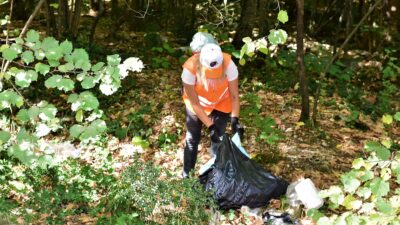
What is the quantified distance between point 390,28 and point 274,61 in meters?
3.22

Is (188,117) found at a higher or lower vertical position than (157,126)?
higher

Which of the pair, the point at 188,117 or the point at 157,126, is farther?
the point at 157,126

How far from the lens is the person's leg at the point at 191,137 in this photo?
434 cm

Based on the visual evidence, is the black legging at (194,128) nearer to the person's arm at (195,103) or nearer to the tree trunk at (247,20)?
the person's arm at (195,103)

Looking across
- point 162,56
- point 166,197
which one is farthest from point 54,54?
point 162,56

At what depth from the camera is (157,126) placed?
249 inches

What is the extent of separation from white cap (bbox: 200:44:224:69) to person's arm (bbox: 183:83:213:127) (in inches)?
11.0

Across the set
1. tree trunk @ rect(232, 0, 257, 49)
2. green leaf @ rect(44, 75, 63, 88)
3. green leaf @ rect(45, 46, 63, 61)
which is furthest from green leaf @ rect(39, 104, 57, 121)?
tree trunk @ rect(232, 0, 257, 49)

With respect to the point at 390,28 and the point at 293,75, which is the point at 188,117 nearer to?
the point at 293,75

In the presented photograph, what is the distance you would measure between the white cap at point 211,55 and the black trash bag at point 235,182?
0.67 meters

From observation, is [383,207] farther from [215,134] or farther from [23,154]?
[215,134]

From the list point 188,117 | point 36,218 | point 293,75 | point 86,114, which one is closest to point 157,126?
point 86,114

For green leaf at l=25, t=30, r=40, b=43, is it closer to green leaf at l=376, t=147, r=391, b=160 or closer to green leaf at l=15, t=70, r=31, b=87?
green leaf at l=15, t=70, r=31, b=87

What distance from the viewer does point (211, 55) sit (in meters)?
3.79
